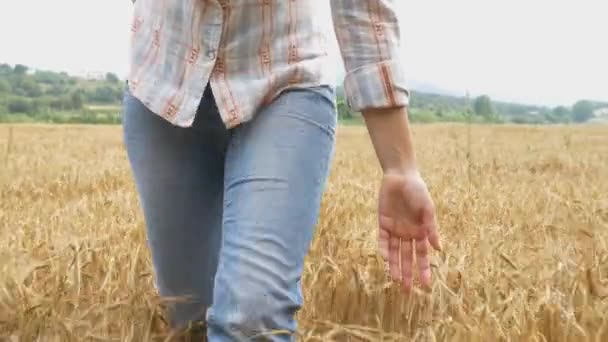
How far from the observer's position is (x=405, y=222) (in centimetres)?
195

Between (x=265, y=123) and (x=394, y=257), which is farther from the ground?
(x=265, y=123)

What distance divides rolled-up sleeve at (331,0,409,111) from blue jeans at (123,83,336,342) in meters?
0.07

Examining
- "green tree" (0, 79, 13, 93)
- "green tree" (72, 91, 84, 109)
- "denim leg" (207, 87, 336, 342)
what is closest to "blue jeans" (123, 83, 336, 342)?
"denim leg" (207, 87, 336, 342)

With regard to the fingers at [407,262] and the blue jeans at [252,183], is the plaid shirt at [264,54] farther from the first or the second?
the fingers at [407,262]

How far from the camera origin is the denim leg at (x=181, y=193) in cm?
212

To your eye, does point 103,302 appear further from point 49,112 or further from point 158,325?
point 49,112

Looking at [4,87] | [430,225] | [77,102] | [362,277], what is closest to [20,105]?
[4,87]

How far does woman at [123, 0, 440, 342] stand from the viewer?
1781mm

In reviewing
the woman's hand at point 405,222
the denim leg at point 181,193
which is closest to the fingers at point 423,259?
the woman's hand at point 405,222

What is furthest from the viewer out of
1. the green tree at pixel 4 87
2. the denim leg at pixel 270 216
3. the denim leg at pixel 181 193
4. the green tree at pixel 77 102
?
the green tree at pixel 77 102

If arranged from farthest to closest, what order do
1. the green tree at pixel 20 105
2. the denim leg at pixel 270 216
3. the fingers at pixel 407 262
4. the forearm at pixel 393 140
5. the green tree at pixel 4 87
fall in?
the green tree at pixel 20 105
the green tree at pixel 4 87
the fingers at pixel 407 262
the forearm at pixel 393 140
the denim leg at pixel 270 216

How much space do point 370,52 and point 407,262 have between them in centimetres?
42

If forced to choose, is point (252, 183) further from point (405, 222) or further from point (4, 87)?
point (4, 87)

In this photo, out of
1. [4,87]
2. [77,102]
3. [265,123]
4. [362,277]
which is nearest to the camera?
[265,123]
